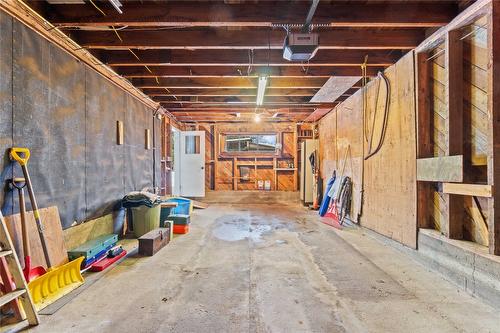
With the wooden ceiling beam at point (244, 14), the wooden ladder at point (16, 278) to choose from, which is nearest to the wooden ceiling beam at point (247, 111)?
the wooden ceiling beam at point (244, 14)

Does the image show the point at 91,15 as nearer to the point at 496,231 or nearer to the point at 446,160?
the point at 446,160

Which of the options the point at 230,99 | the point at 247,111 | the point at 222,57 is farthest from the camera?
the point at 247,111

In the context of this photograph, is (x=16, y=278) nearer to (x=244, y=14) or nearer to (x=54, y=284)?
(x=54, y=284)

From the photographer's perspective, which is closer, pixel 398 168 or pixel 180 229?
pixel 398 168

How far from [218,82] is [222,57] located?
3.60 feet

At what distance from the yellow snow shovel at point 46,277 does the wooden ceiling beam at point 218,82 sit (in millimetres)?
2593

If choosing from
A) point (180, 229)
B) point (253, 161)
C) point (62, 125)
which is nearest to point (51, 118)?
point (62, 125)

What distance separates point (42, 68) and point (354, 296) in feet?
11.8

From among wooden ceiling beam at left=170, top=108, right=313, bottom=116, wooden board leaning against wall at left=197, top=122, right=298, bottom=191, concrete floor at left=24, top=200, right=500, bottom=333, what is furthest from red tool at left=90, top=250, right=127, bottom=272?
wooden board leaning against wall at left=197, top=122, right=298, bottom=191

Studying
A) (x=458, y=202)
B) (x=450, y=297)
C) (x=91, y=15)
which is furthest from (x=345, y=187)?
(x=91, y=15)

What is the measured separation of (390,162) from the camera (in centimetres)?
355

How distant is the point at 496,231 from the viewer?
2031 mm

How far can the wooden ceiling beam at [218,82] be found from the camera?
4512mm

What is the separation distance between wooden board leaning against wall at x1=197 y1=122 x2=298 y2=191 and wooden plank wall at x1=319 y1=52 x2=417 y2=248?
3297 millimetres
